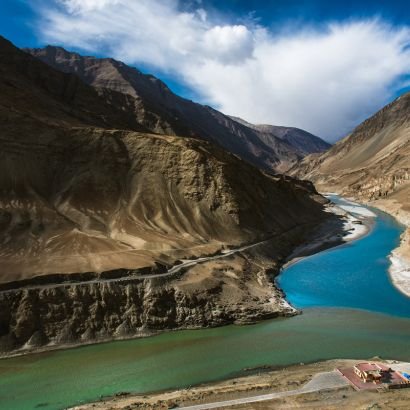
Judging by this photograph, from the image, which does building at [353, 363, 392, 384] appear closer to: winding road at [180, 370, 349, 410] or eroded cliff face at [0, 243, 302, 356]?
winding road at [180, 370, 349, 410]

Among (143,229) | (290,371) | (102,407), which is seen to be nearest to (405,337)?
(290,371)

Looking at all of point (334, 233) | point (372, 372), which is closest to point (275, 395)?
point (372, 372)

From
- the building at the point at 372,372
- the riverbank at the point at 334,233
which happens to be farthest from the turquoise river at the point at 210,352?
the riverbank at the point at 334,233

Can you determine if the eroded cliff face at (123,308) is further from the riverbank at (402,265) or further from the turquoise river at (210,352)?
the riverbank at (402,265)

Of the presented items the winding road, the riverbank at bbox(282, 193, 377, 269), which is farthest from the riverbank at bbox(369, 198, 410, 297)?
the winding road

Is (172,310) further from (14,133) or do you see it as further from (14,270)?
(14,133)
